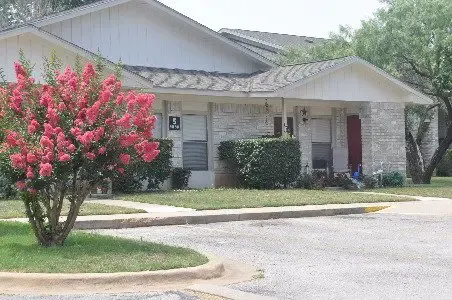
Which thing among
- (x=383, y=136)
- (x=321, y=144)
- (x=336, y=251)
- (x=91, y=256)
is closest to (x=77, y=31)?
(x=321, y=144)

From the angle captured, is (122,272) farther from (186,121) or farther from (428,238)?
(186,121)

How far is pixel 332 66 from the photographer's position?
22688 millimetres

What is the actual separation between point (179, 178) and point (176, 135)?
4.32 ft

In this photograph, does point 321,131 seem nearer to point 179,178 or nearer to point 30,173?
point 179,178

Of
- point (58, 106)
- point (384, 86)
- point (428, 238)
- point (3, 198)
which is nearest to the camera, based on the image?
point (58, 106)

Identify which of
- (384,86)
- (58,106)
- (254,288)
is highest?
(384,86)

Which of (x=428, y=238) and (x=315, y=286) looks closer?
(x=315, y=286)

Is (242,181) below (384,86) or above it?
below

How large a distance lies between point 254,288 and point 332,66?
15605mm

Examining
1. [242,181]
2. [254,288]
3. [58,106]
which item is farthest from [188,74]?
[254,288]

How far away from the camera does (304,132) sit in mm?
24703

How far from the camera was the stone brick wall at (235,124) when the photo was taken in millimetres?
22750

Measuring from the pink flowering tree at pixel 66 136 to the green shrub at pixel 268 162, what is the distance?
470 inches

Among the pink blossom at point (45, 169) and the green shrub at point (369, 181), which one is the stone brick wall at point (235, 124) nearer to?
the green shrub at point (369, 181)
